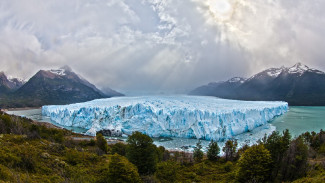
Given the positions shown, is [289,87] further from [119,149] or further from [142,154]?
[142,154]

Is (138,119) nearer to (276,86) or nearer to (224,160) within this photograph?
(224,160)

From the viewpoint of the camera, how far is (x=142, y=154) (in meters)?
13.0

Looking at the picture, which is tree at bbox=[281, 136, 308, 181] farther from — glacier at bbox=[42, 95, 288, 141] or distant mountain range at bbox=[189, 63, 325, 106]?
distant mountain range at bbox=[189, 63, 325, 106]

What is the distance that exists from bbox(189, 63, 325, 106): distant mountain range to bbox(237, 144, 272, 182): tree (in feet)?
357

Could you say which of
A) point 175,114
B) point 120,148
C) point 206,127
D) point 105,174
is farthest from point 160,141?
point 105,174

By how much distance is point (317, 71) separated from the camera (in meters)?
137

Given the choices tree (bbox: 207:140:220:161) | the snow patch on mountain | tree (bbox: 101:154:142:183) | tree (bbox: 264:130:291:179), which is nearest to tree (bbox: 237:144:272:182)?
tree (bbox: 264:130:291:179)

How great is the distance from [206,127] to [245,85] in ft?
492

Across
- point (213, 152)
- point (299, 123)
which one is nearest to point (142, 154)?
point (213, 152)

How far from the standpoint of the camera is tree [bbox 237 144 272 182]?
440 inches

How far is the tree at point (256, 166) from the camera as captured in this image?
1116 cm

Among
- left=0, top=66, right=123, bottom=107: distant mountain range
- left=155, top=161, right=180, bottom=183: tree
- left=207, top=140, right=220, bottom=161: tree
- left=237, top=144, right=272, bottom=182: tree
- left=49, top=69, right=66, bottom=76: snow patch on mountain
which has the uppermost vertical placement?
left=49, top=69, right=66, bottom=76: snow patch on mountain

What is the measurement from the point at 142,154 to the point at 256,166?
6897 millimetres

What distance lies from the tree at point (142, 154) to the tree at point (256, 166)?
220 inches
